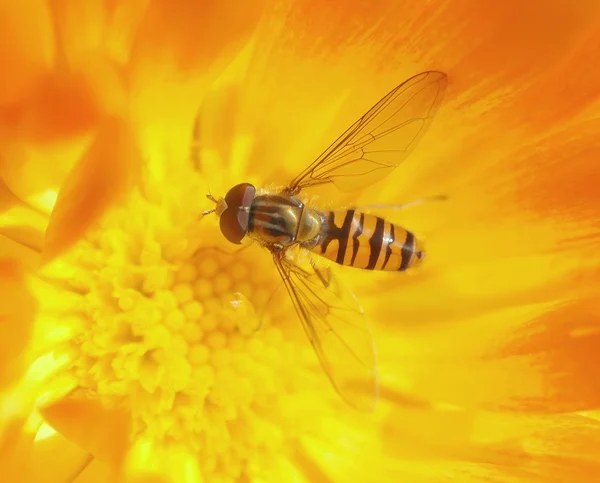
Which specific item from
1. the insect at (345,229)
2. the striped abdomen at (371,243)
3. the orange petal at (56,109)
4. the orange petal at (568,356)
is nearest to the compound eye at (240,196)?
the insect at (345,229)

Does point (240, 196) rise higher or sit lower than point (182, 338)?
higher

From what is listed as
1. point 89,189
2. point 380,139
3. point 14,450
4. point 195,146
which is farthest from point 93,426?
point 380,139

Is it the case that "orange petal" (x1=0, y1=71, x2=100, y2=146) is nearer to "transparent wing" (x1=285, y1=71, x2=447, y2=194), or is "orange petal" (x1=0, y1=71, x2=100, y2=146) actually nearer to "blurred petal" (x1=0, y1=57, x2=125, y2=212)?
"blurred petal" (x1=0, y1=57, x2=125, y2=212)

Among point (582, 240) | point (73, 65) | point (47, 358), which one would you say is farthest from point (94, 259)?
point (582, 240)

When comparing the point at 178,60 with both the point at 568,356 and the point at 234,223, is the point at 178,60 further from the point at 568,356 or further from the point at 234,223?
the point at 568,356

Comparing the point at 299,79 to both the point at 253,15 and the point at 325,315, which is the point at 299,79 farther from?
the point at 325,315

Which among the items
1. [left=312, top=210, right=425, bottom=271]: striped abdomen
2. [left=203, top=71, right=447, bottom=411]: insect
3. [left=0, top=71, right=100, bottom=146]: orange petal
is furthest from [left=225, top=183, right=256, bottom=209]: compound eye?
[left=0, top=71, right=100, bottom=146]: orange petal
